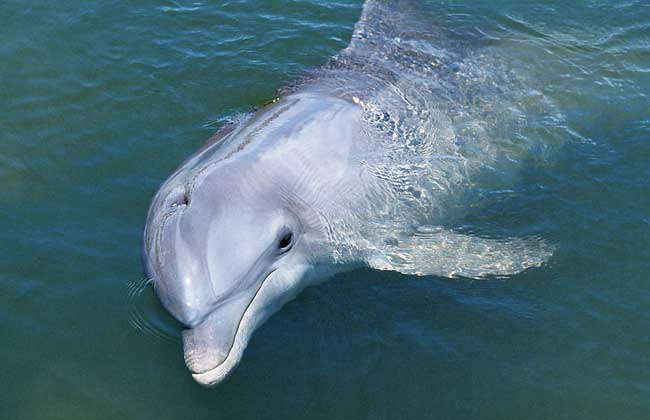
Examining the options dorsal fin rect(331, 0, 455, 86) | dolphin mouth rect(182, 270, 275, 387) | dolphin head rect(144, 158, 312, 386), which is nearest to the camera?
dolphin mouth rect(182, 270, 275, 387)

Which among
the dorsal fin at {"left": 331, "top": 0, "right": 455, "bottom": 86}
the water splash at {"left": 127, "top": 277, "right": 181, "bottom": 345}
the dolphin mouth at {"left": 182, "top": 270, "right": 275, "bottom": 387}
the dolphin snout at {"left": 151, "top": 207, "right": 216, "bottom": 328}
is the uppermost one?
the dorsal fin at {"left": 331, "top": 0, "right": 455, "bottom": 86}

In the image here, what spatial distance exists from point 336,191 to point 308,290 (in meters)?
1.31

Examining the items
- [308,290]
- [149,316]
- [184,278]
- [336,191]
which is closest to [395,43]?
[336,191]

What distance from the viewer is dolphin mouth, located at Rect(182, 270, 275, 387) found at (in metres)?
7.79

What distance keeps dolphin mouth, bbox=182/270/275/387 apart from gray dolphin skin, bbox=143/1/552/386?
0.01 m

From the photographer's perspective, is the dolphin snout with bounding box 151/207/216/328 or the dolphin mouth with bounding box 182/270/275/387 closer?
the dolphin mouth with bounding box 182/270/275/387

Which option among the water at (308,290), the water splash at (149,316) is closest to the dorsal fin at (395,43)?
the water at (308,290)

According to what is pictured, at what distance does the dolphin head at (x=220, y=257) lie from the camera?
7949mm

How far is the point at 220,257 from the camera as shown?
8156mm

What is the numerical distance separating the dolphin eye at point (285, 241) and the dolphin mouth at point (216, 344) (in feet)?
3.30

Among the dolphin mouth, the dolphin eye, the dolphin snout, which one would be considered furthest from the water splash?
the dolphin eye

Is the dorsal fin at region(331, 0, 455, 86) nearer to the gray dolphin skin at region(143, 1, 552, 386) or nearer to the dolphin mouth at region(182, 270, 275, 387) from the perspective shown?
the gray dolphin skin at region(143, 1, 552, 386)

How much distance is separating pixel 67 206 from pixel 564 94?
7957 mm

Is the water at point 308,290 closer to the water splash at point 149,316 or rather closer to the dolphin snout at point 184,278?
the water splash at point 149,316
